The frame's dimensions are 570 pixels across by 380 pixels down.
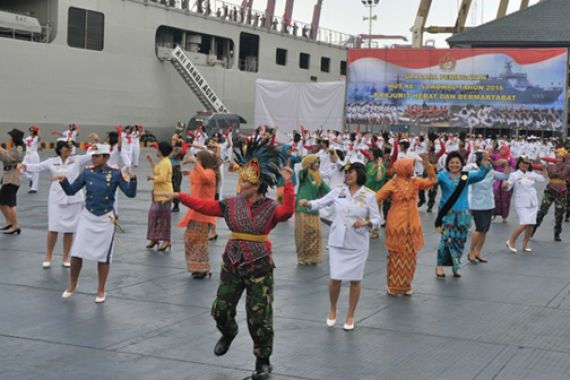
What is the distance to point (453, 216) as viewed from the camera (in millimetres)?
10758

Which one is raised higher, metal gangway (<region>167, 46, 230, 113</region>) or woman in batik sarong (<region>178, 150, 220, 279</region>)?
metal gangway (<region>167, 46, 230, 113</region>)

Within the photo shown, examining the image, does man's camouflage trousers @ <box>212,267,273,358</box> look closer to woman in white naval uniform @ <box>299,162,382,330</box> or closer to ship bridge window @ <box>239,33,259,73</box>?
woman in white naval uniform @ <box>299,162,382,330</box>

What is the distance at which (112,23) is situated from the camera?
1644 inches

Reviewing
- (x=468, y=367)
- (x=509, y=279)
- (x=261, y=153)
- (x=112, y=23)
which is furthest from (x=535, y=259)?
(x=112, y=23)

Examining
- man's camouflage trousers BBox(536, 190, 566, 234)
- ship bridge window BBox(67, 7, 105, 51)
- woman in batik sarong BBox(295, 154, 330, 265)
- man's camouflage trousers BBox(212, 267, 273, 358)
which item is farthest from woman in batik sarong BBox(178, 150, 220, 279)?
ship bridge window BBox(67, 7, 105, 51)

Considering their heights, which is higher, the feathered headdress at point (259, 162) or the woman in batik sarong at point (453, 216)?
the feathered headdress at point (259, 162)

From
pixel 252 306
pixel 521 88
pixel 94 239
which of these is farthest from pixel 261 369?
pixel 521 88

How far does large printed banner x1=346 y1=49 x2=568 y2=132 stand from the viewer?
1444 inches

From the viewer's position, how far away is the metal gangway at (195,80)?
45.4 m

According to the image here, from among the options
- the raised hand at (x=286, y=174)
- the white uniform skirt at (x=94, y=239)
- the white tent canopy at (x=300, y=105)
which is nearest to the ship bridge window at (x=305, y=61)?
the white tent canopy at (x=300, y=105)

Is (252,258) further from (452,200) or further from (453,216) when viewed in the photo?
(453,216)

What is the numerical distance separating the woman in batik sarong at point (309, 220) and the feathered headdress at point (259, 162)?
4.79 metres

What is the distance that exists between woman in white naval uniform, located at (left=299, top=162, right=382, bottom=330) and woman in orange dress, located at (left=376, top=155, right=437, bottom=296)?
128 cm

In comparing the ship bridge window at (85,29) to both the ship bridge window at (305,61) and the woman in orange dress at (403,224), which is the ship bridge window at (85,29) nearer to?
the ship bridge window at (305,61)
